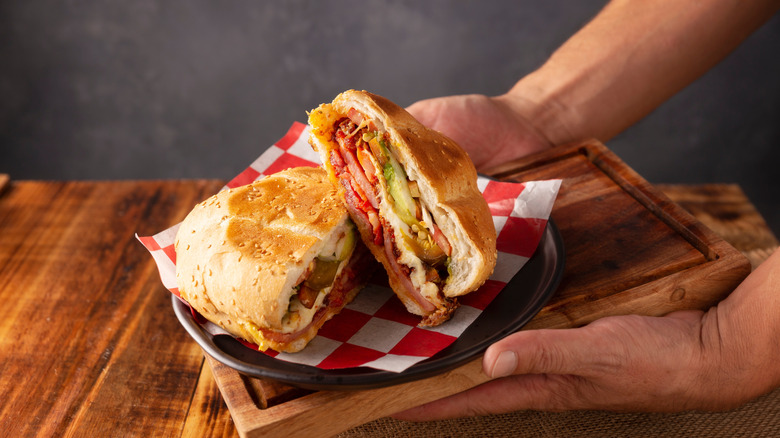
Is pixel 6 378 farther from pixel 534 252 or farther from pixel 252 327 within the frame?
pixel 534 252

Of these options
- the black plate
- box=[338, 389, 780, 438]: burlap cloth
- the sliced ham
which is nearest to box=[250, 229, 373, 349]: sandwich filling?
the sliced ham

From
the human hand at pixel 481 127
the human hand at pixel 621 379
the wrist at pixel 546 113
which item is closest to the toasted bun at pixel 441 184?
the human hand at pixel 621 379

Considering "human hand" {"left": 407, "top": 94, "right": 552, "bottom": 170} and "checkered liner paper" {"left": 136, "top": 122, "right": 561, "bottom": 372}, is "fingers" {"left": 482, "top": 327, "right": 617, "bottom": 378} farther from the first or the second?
"human hand" {"left": 407, "top": 94, "right": 552, "bottom": 170}

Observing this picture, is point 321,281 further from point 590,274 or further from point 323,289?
point 590,274

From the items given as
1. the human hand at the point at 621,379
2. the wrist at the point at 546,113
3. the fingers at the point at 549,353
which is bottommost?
the human hand at the point at 621,379

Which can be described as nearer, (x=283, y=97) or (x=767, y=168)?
(x=767, y=168)

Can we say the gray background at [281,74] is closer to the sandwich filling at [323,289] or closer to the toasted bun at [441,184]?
the toasted bun at [441,184]

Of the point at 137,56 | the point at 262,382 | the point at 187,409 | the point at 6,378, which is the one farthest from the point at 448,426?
the point at 137,56

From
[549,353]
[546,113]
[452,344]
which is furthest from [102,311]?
[546,113]
